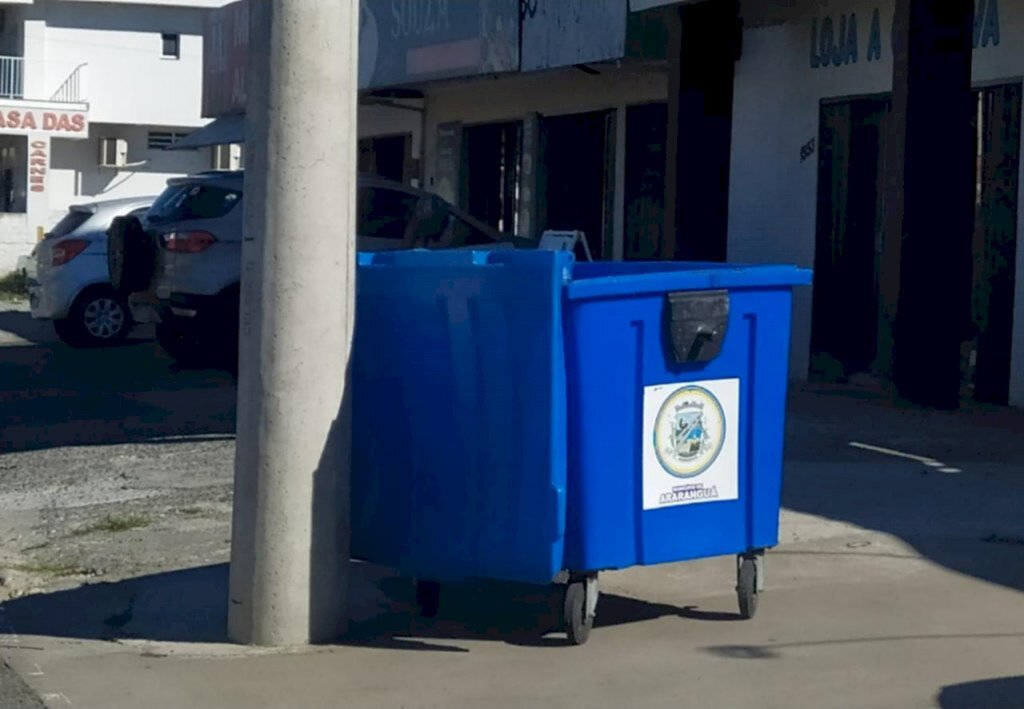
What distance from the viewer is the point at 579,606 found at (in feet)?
21.6

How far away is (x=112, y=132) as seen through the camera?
164ft

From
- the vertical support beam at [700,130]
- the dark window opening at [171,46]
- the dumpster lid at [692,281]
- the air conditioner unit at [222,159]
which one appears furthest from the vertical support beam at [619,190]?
the dark window opening at [171,46]

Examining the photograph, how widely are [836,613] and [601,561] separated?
1103 mm

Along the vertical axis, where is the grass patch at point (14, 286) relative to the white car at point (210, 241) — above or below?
below

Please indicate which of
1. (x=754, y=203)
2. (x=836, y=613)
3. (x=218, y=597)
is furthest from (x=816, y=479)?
(x=754, y=203)

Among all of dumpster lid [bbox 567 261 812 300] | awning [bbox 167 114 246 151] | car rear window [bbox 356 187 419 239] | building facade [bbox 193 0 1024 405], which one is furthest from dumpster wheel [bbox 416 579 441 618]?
awning [bbox 167 114 246 151]

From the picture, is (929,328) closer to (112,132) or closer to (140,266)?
(140,266)

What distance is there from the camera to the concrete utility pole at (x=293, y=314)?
261 inches

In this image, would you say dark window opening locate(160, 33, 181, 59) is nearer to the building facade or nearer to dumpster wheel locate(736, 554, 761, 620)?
the building facade

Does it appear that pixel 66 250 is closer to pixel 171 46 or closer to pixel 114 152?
pixel 114 152

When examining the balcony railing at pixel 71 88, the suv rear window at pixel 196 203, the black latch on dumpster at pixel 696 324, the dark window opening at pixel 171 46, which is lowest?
the black latch on dumpster at pixel 696 324

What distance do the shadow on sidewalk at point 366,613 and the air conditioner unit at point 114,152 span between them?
42.6 m

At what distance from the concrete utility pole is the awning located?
59.8ft

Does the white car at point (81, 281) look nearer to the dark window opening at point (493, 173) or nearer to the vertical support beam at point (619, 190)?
the dark window opening at point (493, 173)
